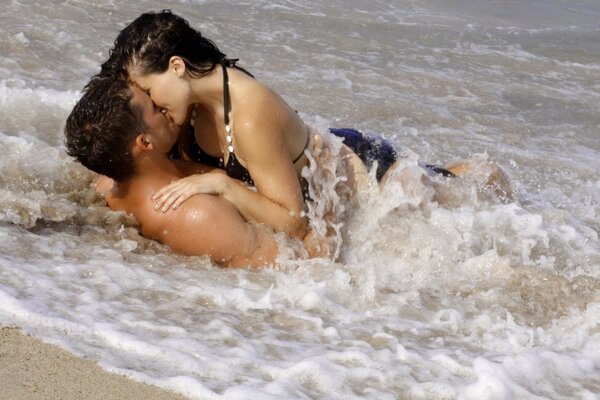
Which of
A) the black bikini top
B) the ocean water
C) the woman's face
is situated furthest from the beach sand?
the black bikini top

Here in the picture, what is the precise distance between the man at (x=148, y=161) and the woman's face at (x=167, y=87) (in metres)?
0.04

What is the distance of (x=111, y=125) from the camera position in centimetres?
454

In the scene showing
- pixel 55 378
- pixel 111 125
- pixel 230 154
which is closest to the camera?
pixel 55 378

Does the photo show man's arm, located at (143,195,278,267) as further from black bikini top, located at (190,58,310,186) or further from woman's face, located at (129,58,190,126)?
woman's face, located at (129,58,190,126)

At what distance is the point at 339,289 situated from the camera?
174 inches

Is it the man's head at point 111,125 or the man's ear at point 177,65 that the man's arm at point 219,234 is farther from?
the man's ear at point 177,65

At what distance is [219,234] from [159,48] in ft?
3.09

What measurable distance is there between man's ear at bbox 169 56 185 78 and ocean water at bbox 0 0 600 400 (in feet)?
2.72

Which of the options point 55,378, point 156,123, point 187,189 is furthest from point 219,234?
point 55,378

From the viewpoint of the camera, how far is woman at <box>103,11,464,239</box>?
4.60 meters

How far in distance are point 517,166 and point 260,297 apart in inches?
147

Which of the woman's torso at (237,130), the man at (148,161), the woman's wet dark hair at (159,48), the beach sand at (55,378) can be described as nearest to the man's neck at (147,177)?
the man at (148,161)

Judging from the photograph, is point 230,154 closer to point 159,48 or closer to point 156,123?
point 156,123

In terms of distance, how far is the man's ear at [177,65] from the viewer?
180 inches
